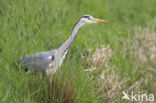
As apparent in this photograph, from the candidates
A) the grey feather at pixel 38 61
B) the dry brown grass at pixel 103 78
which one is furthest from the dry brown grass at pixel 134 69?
the grey feather at pixel 38 61

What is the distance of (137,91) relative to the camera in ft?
15.7

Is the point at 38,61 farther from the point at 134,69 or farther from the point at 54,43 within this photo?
the point at 134,69

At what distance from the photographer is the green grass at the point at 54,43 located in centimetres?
375

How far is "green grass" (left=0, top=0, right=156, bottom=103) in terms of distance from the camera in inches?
148

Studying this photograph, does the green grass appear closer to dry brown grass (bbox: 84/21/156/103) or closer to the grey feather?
dry brown grass (bbox: 84/21/156/103)

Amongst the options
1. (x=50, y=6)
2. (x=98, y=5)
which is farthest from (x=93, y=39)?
(x=98, y=5)

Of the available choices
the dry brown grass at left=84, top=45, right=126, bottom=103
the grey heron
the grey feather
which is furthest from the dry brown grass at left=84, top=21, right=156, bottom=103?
the grey feather

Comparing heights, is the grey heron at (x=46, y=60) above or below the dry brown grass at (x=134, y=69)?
above

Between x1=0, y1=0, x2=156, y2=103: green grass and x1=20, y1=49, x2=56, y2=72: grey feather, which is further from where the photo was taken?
x1=20, y1=49, x2=56, y2=72: grey feather

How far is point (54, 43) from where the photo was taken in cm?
504

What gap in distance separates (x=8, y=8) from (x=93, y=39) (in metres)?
1.57

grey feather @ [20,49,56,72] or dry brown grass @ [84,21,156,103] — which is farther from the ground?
grey feather @ [20,49,56,72]

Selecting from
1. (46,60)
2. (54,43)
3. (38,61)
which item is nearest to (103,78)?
(46,60)

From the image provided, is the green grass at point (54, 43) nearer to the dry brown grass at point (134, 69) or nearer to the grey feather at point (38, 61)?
Result: the dry brown grass at point (134, 69)
